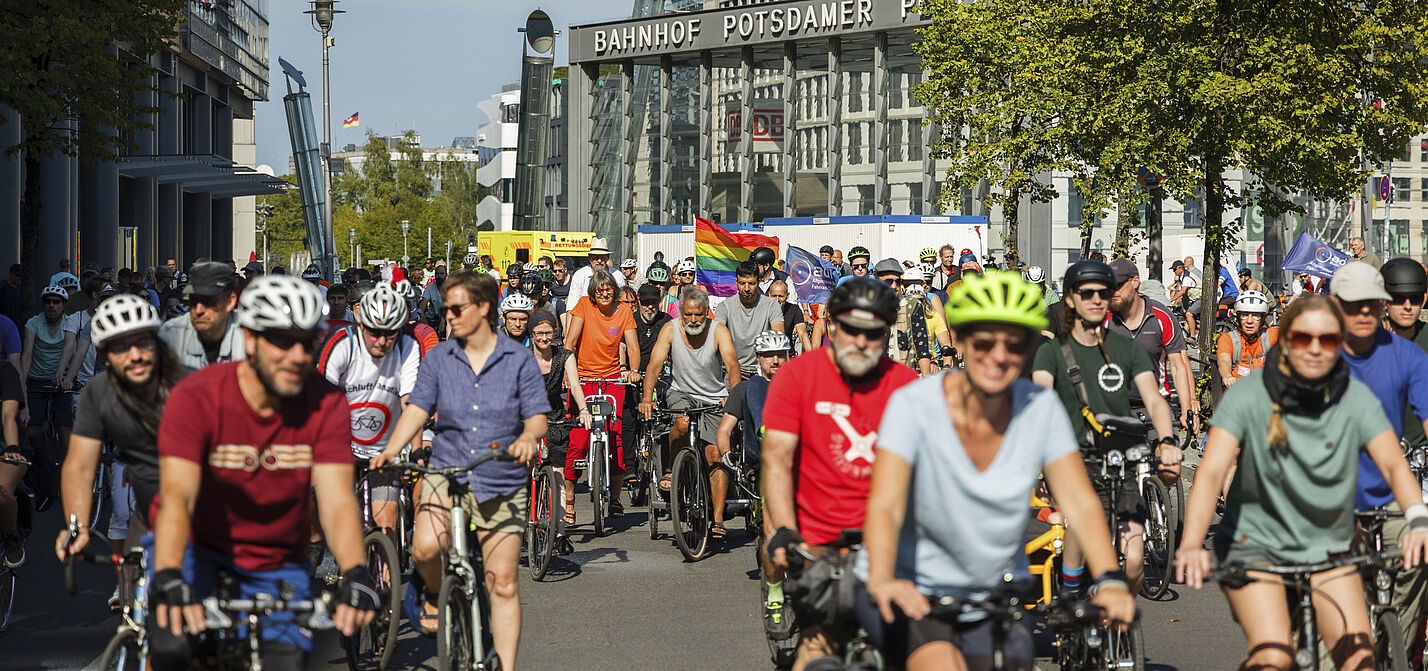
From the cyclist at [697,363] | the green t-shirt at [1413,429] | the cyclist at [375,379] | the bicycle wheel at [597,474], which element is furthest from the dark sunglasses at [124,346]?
the bicycle wheel at [597,474]

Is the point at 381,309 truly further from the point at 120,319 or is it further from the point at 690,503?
the point at 690,503

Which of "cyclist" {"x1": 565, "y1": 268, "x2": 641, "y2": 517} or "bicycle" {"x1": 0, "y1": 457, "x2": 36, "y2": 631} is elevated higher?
"cyclist" {"x1": 565, "y1": 268, "x2": 641, "y2": 517}

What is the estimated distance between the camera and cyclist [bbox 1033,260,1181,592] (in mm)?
7348

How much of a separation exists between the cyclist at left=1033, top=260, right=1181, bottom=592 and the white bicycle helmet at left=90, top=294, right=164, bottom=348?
3610mm

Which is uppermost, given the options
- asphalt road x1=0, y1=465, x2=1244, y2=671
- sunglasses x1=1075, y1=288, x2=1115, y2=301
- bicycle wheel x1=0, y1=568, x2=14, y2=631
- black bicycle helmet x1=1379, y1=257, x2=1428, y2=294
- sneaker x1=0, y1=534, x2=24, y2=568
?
black bicycle helmet x1=1379, y1=257, x2=1428, y2=294

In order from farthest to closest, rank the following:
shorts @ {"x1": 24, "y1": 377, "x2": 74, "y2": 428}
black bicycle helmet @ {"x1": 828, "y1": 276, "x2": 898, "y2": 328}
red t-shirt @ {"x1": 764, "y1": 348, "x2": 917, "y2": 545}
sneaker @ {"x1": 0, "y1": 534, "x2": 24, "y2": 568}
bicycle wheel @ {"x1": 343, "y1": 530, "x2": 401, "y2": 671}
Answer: shorts @ {"x1": 24, "y1": 377, "x2": 74, "y2": 428}, sneaker @ {"x1": 0, "y1": 534, "x2": 24, "y2": 568}, bicycle wheel @ {"x1": 343, "y1": 530, "x2": 401, "y2": 671}, red t-shirt @ {"x1": 764, "y1": 348, "x2": 917, "y2": 545}, black bicycle helmet @ {"x1": 828, "y1": 276, "x2": 898, "y2": 328}

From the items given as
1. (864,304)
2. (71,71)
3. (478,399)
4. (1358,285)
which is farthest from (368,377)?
(71,71)

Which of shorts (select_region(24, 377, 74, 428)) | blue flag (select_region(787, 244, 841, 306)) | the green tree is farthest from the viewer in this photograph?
the green tree

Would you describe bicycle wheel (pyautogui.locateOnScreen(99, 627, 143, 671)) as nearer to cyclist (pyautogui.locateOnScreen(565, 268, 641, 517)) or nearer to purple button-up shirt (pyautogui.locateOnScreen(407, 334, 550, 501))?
purple button-up shirt (pyautogui.locateOnScreen(407, 334, 550, 501))

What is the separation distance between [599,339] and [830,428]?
791 cm

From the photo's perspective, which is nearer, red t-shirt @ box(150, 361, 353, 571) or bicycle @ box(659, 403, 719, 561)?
red t-shirt @ box(150, 361, 353, 571)

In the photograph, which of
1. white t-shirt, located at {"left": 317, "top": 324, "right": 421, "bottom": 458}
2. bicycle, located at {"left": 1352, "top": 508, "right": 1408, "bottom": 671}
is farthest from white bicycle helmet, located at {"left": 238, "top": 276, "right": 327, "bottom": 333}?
white t-shirt, located at {"left": 317, "top": 324, "right": 421, "bottom": 458}

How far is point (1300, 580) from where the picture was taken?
516 cm

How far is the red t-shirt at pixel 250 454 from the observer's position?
470cm
